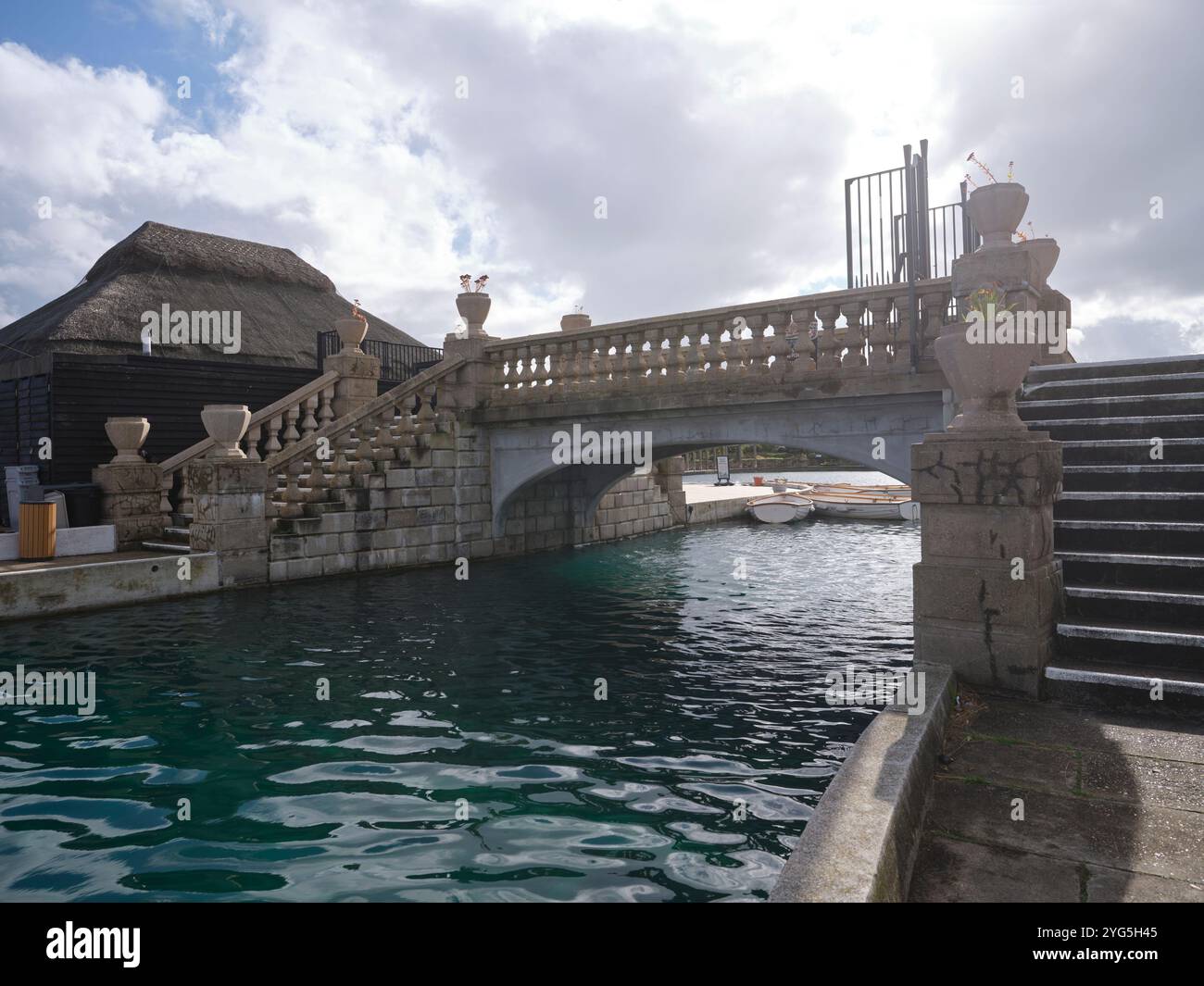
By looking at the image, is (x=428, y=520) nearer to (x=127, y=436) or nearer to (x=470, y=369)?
(x=470, y=369)

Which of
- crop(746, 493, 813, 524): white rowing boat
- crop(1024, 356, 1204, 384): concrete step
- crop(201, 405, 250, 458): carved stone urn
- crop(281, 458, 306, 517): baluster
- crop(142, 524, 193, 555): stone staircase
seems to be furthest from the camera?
crop(746, 493, 813, 524): white rowing boat

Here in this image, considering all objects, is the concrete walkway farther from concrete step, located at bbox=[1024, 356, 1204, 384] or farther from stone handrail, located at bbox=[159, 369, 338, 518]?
stone handrail, located at bbox=[159, 369, 338, 518]

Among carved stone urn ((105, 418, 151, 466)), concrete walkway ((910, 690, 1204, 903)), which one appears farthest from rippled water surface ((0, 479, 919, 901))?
carved stone urn ((105, 418, 151, 466))

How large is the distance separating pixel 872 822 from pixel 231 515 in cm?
1181

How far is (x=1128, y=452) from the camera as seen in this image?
288 inches

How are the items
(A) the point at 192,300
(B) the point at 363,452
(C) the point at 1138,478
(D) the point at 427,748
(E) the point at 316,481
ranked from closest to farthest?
1. (D) the point at 427,748
2. (C) the point at 1138,478
3. (E) the point at 316,481
4. (B) the point at 363,452
5. (A) the point at 192,300

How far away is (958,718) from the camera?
16.6 ft

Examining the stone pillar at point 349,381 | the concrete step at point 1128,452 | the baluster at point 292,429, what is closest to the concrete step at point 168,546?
the baluster at point 292,429

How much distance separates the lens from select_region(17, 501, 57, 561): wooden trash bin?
12195 mm

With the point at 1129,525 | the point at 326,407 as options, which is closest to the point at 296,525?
the point at 326,407

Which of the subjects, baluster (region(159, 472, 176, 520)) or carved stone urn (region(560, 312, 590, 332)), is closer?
baluster (region(159, 472, 176, 520))

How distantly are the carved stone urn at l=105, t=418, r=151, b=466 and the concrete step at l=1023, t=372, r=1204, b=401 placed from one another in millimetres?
13643

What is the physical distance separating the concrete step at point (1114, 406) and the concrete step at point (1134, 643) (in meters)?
2.91

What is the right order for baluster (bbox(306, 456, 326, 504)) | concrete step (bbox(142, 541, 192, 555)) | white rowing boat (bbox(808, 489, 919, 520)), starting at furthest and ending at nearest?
white rowing boat (bbox(808, 489, 919, 520))
baluster (bbox(306, 456, 326, 504))
concrete step (bbox(142, 541, 192, 555))
